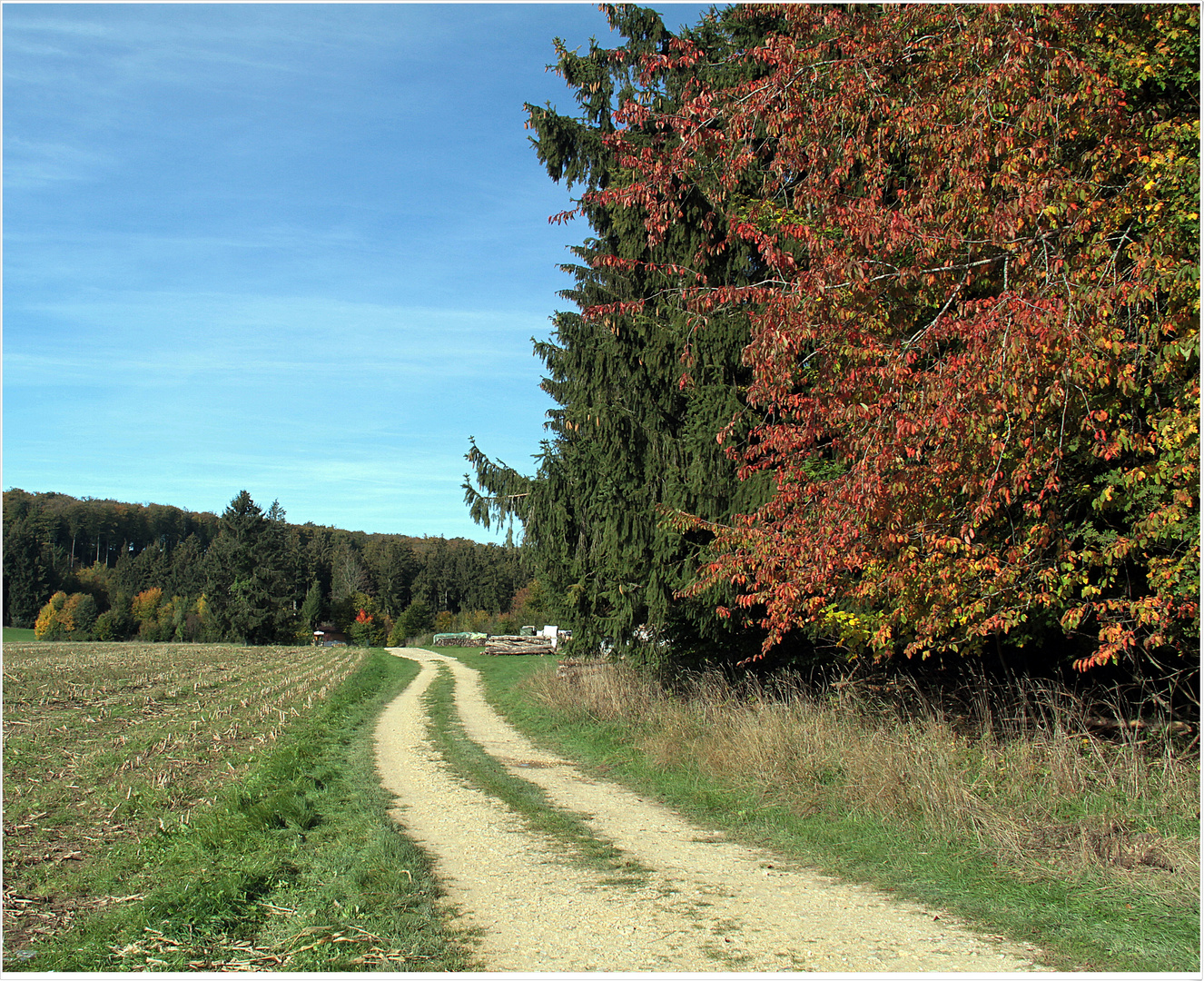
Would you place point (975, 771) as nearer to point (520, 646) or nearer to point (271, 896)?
point (271, 896)

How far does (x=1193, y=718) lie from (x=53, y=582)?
11932cm

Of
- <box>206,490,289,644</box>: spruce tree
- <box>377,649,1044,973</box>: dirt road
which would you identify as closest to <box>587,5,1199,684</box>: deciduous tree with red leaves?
<box>377,649,1044,973</box>: dirt road

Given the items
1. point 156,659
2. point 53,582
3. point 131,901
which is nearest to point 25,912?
point 131,901

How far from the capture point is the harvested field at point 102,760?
5.82 meters

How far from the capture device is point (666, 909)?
515 centimetres

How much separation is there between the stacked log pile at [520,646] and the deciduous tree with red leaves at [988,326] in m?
40.8

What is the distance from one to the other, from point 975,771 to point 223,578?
75.8 meters

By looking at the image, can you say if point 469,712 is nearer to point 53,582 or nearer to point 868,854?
point 868,854

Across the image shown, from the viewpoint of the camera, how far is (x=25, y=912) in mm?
5133

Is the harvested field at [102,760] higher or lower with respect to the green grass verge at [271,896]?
lower

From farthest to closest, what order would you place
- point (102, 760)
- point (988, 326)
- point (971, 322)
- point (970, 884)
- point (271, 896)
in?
1. point (102, 760)
2. point (971, 322)
3. point (988, 326)
4. point (970, 884)
5. point (271, 896)

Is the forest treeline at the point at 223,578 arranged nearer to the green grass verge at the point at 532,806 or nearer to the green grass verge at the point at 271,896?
the green grass verge at the point at 532,806

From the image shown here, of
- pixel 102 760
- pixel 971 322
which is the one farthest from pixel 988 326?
pixel 102 760

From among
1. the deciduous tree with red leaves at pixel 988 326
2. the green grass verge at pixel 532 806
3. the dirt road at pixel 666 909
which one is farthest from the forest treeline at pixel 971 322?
the green grass verge at pixel 532 806
